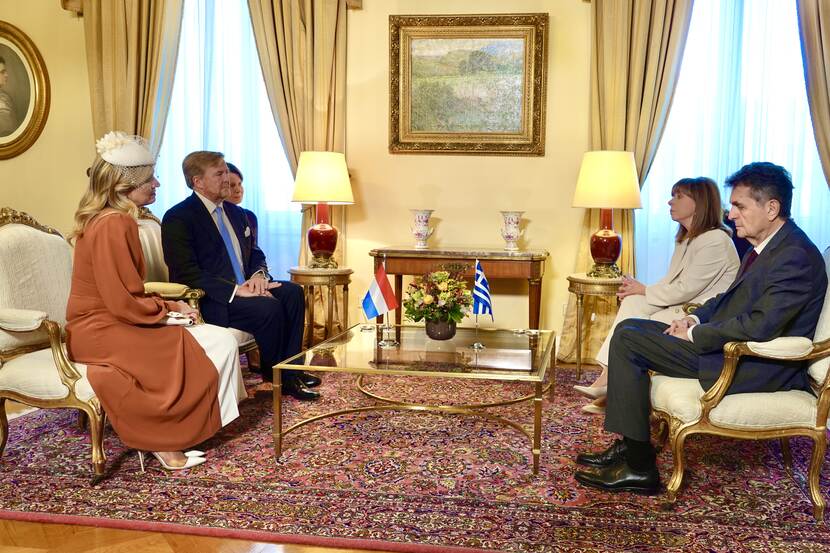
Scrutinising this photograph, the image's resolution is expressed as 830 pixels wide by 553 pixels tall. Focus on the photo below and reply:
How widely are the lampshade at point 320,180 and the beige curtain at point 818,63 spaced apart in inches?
138

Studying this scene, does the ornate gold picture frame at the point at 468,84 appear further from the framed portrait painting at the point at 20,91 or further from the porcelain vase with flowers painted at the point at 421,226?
the framed portrait painting at the point at 20,91

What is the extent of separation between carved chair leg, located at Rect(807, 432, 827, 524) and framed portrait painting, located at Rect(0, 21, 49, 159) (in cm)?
649

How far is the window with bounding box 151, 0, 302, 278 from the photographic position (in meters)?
6.23

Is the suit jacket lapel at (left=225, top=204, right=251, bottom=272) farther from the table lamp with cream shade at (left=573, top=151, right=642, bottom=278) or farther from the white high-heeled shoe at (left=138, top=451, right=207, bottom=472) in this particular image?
the table lamp with cream shade at (left=573, top=151, right=642, bottom=278)

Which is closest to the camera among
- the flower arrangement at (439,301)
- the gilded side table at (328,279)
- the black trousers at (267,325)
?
the flower arrangement at (439,301)

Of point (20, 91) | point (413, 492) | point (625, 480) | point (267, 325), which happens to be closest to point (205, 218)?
point (267, 325)

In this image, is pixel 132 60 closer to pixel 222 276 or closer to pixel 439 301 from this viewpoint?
pixel 222 276

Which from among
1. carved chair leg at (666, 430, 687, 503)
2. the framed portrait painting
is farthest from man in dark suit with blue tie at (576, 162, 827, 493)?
the framed portrait painting

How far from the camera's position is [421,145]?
6066 millimetres

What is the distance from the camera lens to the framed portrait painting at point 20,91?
656 cm

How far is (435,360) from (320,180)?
7.75 ft

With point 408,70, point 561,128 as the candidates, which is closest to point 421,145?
point 408,70

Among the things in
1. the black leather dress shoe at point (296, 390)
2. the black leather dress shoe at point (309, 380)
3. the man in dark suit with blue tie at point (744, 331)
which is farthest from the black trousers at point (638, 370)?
the black leather dress shoe at point (309, 380)

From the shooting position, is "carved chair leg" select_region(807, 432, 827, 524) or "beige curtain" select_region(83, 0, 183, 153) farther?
"beige curtain" select_region(83, 0, 183, 153)
